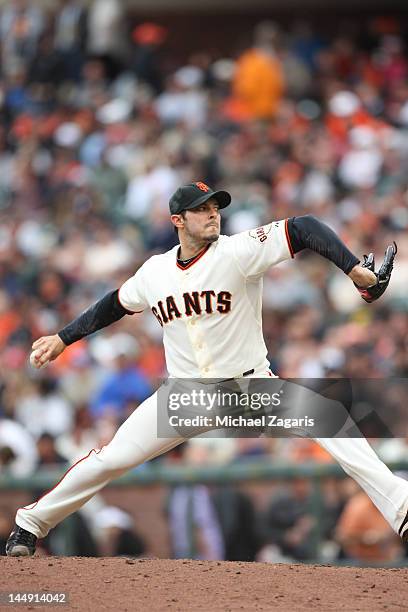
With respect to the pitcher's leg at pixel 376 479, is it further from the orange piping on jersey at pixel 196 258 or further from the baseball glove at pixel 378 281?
the orange piping on jersey at pixel 196 258

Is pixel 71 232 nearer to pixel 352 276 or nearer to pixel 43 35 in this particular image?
pixel 43 35

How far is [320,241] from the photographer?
544 cm

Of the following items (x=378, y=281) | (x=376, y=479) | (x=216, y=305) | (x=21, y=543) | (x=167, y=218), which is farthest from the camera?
(x=167, y=218)

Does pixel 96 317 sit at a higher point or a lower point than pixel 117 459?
higher

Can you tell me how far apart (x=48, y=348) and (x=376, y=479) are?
1.67 meters

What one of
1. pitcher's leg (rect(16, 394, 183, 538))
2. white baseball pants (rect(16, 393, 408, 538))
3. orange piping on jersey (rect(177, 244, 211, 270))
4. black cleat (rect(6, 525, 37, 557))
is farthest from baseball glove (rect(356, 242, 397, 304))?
black cleat (rect(6, 525, 37, 557))

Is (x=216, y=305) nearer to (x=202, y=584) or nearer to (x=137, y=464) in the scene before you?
(x=137, y=464)

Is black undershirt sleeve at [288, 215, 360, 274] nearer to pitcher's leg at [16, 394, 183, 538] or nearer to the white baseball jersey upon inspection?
the white baseball jersey

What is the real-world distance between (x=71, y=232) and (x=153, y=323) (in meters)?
2.20

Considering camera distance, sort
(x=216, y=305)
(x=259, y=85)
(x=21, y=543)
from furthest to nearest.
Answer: (x=259, y=85), (x=21, y=543), (x=216, y=305)

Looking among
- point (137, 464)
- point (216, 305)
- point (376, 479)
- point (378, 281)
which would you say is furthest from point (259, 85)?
point (376, 479)

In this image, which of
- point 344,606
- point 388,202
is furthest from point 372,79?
point 344,606

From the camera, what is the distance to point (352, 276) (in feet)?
17.8

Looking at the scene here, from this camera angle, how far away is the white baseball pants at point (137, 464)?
217 inches
